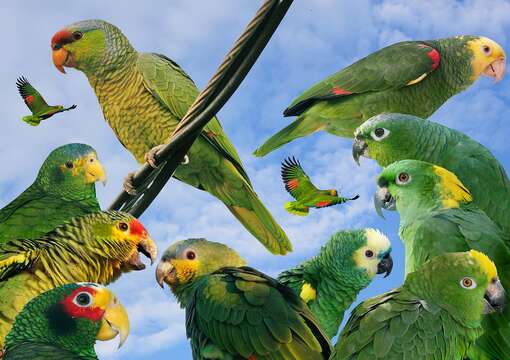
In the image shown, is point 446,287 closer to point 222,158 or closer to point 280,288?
point 280,288

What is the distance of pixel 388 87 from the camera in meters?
3.64

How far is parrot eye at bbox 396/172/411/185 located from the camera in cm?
238

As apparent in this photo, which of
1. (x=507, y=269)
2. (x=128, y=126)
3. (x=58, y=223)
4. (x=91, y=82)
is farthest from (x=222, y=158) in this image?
(x=507, y=269)

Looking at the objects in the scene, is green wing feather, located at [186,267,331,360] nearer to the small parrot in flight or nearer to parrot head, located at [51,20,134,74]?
the small parrot in flight

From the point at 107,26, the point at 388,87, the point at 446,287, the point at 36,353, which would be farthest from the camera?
the point at 388,87

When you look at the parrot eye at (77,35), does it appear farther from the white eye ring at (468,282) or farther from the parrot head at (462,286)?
the white eye ring at (468,282)

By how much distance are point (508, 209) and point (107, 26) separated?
204 cm

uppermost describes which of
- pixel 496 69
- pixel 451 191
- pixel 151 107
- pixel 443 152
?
pixel 496 69

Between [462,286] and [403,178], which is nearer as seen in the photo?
[462,286]

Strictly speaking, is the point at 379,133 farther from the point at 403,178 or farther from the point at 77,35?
the point at 77,35

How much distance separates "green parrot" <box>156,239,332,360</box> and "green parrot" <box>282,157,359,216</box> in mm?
435

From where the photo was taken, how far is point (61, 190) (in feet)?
8.42

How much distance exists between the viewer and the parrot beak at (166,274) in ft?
8.08

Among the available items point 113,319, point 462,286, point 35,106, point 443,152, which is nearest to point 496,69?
point 443,152
